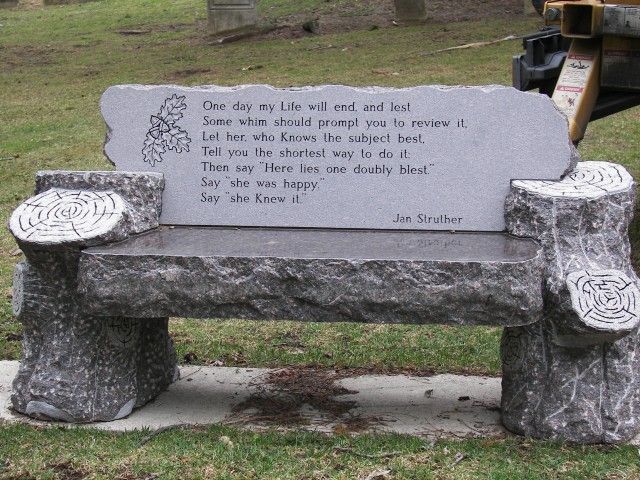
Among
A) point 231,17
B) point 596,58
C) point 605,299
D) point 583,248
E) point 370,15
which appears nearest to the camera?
point 605,299

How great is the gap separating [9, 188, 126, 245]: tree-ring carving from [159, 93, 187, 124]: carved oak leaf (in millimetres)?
449

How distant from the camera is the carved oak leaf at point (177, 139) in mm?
5125

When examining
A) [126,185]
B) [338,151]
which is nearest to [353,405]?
[338,151]

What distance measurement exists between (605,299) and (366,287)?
0.93 metres

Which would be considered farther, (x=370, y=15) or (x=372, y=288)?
(x=370, y=15)

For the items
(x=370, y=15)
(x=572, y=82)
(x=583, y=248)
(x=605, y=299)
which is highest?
(x=572, y=82)

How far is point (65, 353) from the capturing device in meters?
4.84

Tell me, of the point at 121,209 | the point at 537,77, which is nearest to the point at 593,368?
the point at 121,209

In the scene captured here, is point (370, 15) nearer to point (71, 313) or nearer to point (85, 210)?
point (85, 210)

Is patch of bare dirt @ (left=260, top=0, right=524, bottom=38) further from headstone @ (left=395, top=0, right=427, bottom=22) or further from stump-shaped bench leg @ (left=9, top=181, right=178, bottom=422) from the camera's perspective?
stump-shaped bench leg @ (left=9, top=181, right=178, bottom=422)

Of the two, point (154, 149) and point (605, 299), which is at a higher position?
A: point (154, 149)

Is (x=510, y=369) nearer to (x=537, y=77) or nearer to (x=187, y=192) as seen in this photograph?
(x=187, y=192)

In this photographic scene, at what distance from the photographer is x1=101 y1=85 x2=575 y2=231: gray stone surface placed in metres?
4.90

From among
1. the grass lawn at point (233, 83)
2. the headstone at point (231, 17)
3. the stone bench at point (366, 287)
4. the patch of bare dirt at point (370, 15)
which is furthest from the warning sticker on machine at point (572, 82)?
the headstone at point (231, 17)
